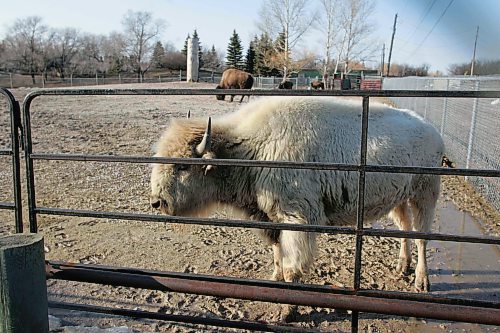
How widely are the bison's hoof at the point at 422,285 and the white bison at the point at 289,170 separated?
841mm

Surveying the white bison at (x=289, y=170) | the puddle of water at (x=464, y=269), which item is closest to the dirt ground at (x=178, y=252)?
the puddle of water at (x=464, y=269)

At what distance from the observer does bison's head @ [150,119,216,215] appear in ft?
13.0

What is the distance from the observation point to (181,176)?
3.98m

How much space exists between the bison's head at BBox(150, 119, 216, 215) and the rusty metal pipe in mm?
1287

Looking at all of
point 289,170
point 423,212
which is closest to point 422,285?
point 423,212

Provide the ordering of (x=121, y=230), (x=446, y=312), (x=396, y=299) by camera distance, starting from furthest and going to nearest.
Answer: (x=121, y=230)
(x=396, y=299)
(x=446, y=312)

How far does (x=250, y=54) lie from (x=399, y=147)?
74341 mm

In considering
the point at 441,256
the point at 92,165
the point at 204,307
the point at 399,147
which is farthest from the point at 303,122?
the point at 92,165

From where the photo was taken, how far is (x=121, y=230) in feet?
19.2

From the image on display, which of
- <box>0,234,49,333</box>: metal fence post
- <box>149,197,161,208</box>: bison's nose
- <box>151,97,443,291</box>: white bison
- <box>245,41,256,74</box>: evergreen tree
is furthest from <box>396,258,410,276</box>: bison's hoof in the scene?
<box>245,41,256,74</box>: evergreen tree

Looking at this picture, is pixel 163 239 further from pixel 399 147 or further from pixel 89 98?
pixel 89 98

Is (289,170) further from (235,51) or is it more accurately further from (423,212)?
(235,51)

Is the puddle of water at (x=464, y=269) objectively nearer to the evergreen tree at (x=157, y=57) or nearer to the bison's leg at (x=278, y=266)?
the bison's leg at (x=278, y=266)

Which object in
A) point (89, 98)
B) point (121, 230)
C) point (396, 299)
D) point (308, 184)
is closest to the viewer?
point (396, 299)
